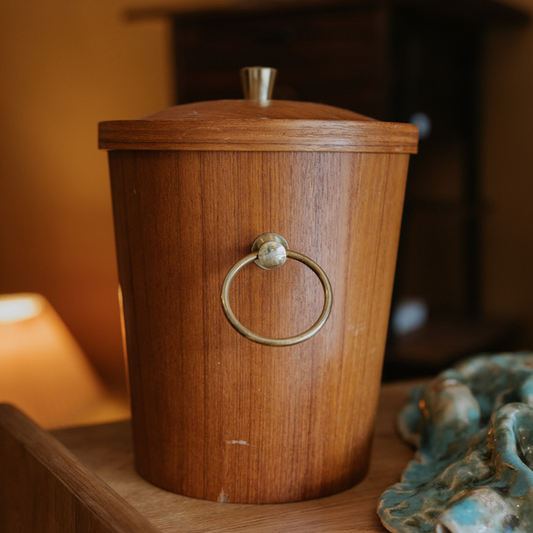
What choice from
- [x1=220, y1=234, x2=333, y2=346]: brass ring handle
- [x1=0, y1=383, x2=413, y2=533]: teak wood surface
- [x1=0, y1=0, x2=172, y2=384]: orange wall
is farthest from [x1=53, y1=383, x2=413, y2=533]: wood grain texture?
[x1=0, y1=0, x2=172, y2=384]: orange wall

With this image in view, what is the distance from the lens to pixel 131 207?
1.77 ft

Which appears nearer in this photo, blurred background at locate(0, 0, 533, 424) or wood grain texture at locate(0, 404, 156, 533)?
wood grain texture at locate(0, 404, 156, 533)

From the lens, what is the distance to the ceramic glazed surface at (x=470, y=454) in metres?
0.44

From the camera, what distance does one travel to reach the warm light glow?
4.08ft

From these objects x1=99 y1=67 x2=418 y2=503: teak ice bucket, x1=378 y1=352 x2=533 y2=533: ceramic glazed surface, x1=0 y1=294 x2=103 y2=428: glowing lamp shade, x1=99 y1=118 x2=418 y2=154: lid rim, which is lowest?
x1=0 y1=294 x2=103 y2=428: glowing lamp shade

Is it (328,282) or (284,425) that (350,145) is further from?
(284,425)

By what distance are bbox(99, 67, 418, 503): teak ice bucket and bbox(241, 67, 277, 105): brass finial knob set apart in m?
0.03

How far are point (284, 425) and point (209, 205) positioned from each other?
180mm

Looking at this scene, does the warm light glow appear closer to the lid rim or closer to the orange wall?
the orange wall

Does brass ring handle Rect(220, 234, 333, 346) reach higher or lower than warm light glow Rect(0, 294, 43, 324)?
higher

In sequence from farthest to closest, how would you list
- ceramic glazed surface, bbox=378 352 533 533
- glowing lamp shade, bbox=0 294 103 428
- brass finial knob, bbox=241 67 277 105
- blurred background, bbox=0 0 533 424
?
blurred background, bbox=0 0 533 424
glowing lamp shade, bbox=0 294 103 428
brass finial knob, bbox=241 67 277 105
ceramic glazed surface, bbox=378 352 533 533

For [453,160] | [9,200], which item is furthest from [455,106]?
[9,200]

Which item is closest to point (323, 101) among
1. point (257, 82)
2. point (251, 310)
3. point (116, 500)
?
point (257, 82)

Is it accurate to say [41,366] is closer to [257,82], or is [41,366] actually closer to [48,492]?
[48,492]
